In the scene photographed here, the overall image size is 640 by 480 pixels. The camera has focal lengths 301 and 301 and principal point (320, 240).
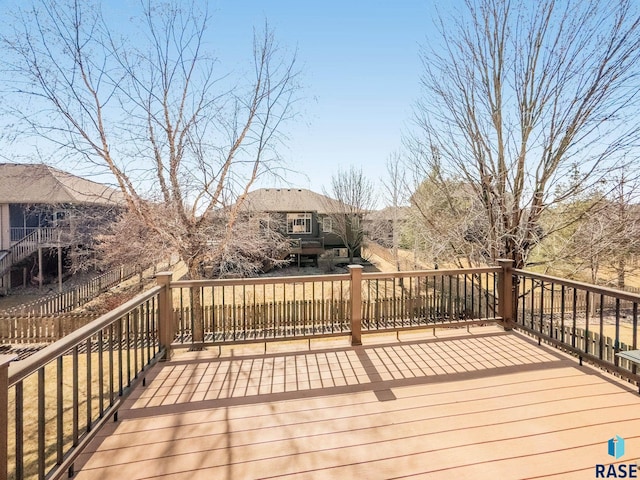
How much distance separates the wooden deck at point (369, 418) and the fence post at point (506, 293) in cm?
73

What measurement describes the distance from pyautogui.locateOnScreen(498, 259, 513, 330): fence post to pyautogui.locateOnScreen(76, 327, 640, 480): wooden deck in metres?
0.73

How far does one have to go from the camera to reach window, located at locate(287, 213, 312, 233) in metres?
19.8

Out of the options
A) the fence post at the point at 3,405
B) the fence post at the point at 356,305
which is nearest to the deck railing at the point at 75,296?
the fence post at the point at 356,305

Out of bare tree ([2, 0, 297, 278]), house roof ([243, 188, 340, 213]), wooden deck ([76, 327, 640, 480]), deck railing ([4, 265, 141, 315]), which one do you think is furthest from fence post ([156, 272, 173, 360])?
house roof ([243, 188, 340, 213])

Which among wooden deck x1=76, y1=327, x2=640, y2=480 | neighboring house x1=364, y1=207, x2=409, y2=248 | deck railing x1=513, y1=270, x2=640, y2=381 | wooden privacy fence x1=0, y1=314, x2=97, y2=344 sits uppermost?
neighboring house x1=364, y1=207, x2=409, y2=248

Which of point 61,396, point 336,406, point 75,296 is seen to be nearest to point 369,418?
point 336,406

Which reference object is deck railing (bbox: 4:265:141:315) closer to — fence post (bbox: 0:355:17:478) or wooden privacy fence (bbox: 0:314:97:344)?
wooden privacy fence (bbox: 0:314:97:344)

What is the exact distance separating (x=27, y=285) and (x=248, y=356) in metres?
16.7

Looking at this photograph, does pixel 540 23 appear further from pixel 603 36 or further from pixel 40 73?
pixel 40 73

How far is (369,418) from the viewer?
2461mm

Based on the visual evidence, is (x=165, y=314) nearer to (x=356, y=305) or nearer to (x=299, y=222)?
(x=356, y=305)

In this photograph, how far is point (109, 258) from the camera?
10164 millimetres

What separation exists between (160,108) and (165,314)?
492cm

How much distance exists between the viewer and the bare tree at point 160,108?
5.78m
